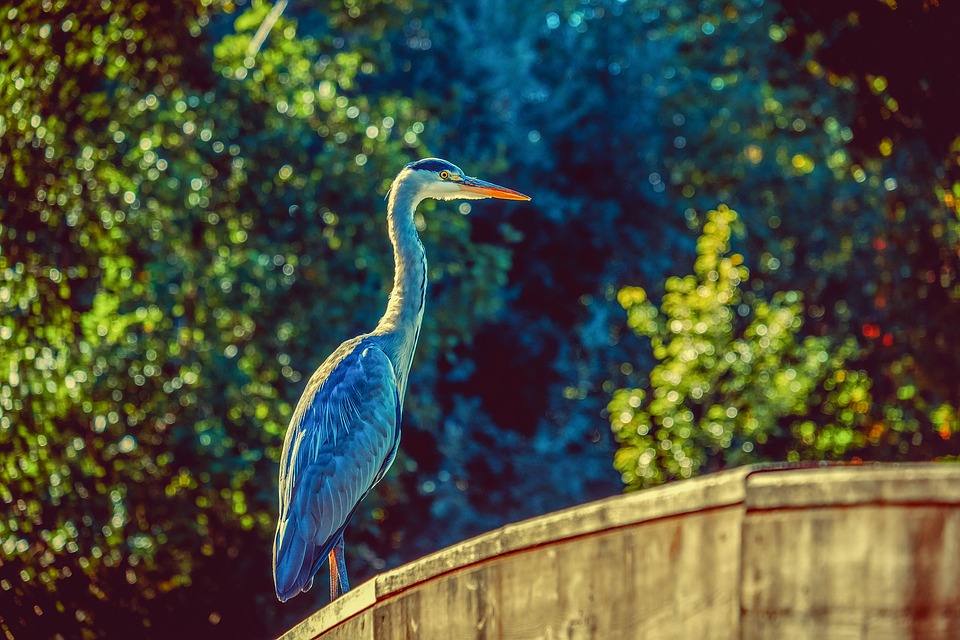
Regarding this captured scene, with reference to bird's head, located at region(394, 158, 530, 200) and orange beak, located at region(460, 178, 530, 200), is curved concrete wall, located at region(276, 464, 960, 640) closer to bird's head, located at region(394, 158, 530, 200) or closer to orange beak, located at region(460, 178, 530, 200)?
orange beak, located at region(460, 178, 530, 200)

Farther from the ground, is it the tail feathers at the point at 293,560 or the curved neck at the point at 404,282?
the curved neck at the point at 404,282

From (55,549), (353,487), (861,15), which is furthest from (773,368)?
(55,549)

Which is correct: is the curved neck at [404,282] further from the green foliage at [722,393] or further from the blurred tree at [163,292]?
the green foliage at [722,393]

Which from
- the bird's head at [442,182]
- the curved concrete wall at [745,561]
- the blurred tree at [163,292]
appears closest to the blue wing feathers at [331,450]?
the bird's head at [442,182]

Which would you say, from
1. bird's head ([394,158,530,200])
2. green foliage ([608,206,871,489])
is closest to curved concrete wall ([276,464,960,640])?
bird's head ([394,158,530,200])

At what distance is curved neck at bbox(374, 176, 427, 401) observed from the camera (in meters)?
6.15

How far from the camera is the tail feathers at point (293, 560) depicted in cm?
550

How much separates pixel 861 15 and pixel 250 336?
5.45 metres

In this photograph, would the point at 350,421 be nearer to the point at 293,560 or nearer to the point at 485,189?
the point at 293,560

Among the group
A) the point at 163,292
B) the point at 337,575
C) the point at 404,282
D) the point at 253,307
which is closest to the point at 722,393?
the point at 253,307

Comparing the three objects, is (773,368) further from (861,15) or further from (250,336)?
(250,336)

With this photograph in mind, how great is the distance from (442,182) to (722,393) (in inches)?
178

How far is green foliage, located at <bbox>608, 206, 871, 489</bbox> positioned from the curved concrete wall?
21.6 feet

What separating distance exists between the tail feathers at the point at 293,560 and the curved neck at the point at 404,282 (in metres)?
0.99
